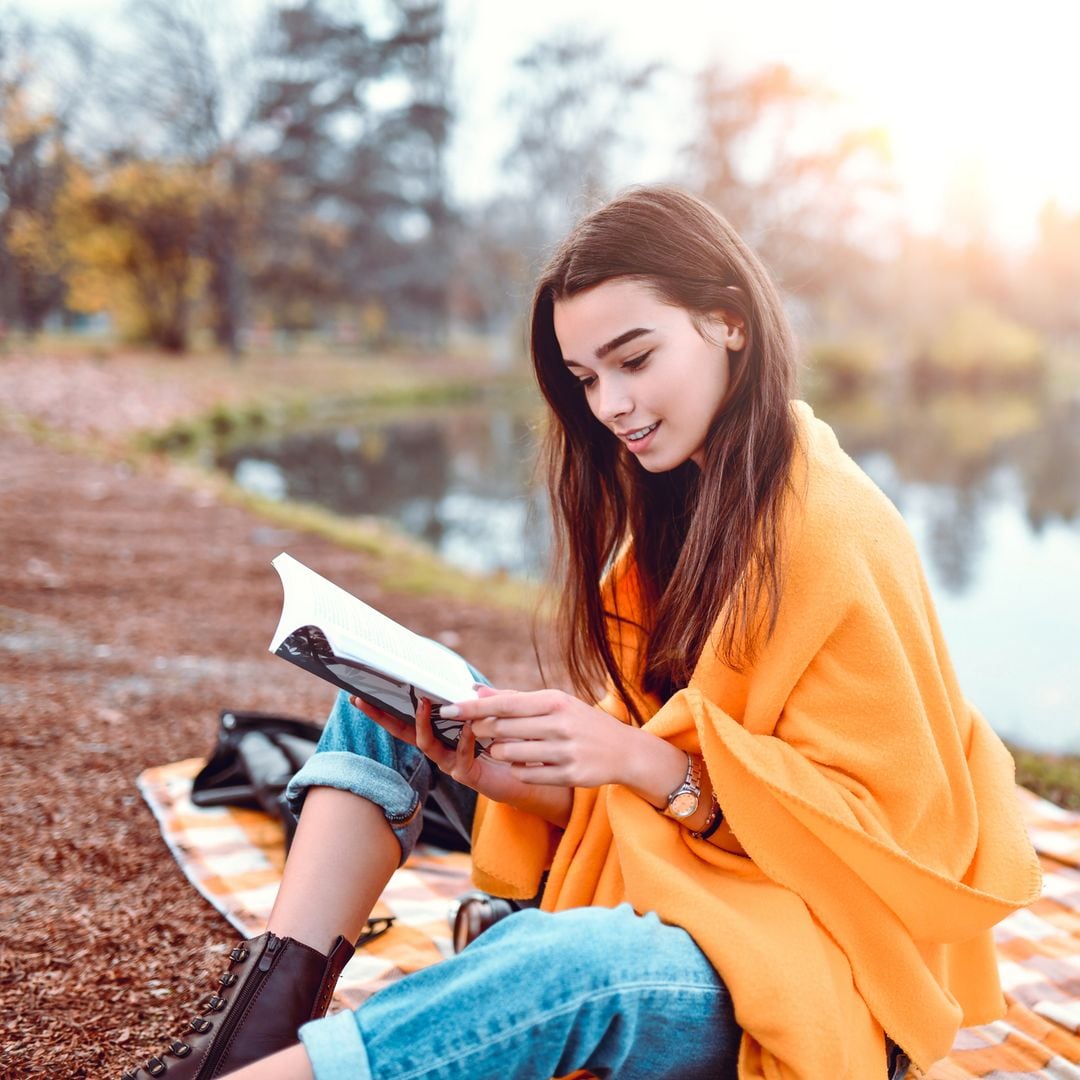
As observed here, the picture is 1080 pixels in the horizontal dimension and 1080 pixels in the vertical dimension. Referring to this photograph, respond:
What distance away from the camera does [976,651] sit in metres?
5.51

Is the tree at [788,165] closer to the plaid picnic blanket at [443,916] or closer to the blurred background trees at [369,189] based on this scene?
the blurred background trees at [369,189]

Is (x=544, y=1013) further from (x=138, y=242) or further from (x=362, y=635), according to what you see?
(x=138, y=242)

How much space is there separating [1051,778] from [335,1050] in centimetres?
271

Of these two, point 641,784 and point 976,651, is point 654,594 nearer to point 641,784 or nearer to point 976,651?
point 641,784

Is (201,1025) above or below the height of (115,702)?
above

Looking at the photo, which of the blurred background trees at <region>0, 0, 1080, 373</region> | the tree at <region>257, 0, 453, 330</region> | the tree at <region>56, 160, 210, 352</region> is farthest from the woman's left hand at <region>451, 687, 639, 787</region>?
the tree at <region>257, 0, 453, 330</region>

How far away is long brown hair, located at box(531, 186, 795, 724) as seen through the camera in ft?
4.87

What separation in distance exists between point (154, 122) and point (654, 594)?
20.1 metres

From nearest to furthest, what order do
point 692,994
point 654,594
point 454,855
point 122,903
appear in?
1. point 692,994
2. point 654,594
3. point 122,903
4. point 454,855

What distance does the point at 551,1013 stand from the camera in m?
1.22

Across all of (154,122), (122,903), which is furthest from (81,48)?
(122,903)

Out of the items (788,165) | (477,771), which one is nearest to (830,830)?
(477,771)

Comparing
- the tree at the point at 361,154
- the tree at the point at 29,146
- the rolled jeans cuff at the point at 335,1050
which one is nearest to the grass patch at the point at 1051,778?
the rolled jeans cuff at the point at 335,1050

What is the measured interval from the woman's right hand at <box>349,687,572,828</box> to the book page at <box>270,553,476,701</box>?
4.1 inches
